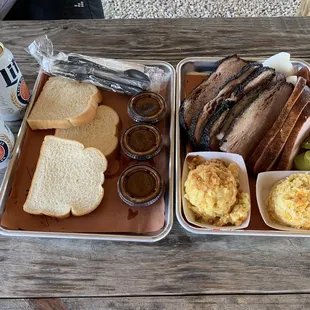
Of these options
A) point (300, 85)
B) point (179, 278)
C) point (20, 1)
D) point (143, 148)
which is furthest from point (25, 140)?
point (20, 1)

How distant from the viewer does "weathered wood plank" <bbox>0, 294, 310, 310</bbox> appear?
2.76ft

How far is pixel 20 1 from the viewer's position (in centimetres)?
184

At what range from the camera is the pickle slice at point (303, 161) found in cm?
101

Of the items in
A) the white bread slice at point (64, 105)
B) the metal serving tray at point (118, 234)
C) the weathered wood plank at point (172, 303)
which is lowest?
the weathered wood plank at point (172, 303)

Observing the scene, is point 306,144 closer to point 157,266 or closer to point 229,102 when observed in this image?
point 229,102

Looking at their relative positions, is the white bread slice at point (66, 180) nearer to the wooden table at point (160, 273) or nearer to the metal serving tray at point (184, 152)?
the wooden table at point (160, 273)

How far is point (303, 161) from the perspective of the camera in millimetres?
1021

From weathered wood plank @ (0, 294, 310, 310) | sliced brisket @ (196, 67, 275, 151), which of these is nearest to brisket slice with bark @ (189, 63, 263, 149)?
sliced brisket @ (196, 67, 275, 151)

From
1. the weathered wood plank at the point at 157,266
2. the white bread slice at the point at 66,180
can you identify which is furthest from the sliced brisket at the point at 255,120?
the white bread slice at the point at 66,180

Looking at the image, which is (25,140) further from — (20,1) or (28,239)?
(20,1)

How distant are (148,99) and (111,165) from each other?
0.24m

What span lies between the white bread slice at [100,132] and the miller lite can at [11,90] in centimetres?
14

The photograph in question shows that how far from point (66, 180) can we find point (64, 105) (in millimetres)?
288

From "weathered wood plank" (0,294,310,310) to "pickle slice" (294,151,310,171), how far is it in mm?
340
